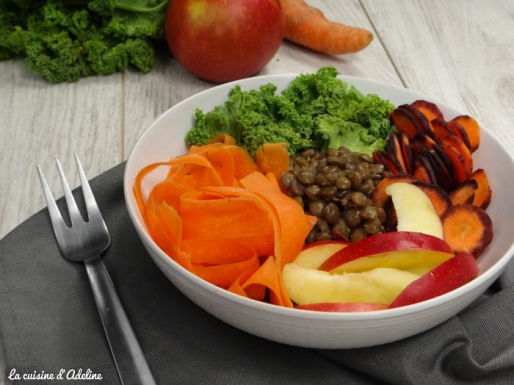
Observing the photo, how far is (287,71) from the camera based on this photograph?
2.34m

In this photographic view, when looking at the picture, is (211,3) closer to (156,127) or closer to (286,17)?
(286,17)

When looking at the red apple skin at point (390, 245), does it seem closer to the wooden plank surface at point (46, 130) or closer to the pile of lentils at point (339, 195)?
the pile of lentils at point (339, 195)

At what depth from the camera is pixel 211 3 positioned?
6.61ft

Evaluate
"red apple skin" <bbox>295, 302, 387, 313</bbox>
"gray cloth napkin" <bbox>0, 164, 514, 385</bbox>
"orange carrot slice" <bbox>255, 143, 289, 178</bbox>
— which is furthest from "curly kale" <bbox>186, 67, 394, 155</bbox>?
"red apple skin" <bbox>295, 302, 387, 313</bbox>

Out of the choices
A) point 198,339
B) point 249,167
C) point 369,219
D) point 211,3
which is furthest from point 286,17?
point 198,339

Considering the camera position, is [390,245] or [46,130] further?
[46,130]

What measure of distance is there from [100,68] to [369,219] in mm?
1255

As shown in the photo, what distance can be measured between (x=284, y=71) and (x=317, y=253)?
1194mm

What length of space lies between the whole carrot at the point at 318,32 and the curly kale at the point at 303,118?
26.0 inches

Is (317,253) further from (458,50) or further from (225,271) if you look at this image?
(458,50)

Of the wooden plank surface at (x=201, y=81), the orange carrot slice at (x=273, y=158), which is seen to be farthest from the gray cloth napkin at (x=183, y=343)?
the wooden plank surface at (x=201, y=81)

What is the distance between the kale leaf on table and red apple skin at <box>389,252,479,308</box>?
4.71ft

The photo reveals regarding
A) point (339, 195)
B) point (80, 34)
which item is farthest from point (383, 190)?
point (80, 34)

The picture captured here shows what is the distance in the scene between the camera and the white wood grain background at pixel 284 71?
1.86m
